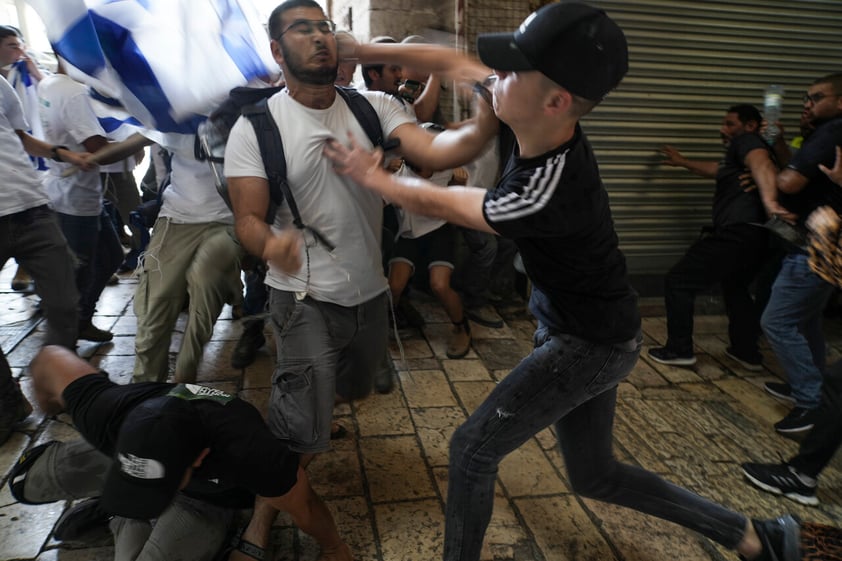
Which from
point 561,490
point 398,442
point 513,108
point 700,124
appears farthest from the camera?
point 700,124

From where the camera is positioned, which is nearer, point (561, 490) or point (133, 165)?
point (561, 490)

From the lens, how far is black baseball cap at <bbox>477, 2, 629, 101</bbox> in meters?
1.71

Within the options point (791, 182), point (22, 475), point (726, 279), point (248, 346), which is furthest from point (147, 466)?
point (726, 279)

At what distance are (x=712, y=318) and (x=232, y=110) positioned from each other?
16.8ft

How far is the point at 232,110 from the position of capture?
2.57 m

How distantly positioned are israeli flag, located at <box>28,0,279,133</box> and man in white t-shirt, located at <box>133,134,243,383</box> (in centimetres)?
62

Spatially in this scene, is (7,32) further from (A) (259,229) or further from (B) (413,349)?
(B) (413,349)

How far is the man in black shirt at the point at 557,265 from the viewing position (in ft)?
5.82

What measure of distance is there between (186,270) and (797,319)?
13.3 feet

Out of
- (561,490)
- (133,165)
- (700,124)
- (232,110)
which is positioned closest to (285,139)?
(232,110)

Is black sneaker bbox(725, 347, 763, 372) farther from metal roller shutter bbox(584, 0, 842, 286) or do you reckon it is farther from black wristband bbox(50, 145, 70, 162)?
black wristband bbox(50, 145, 70, 162)

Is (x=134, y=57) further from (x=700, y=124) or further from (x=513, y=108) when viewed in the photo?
(x=700, y=124)

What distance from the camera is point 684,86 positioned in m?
5.58

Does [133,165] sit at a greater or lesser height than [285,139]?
lesser
